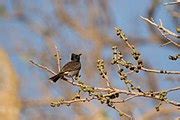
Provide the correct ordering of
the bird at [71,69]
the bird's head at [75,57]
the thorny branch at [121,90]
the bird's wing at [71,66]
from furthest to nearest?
the bird's head at [75,57], the bird's wing at [71,66], the bird at [71,69], the thorny branch at [121,90]

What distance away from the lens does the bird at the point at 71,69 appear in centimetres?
382

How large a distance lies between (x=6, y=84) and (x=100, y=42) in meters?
4.56

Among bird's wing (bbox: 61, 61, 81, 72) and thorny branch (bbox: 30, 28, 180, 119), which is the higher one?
bird's wing (bbox: 61, 61, 81, 72)

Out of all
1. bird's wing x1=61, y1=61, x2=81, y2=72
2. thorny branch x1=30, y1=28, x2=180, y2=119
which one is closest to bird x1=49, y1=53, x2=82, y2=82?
bird's wing x1=61, y1=61, x2=81, y2=72

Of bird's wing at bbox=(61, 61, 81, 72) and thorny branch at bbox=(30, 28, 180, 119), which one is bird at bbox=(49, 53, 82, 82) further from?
thorny branch at bbox=(30, 28, 180, 119)

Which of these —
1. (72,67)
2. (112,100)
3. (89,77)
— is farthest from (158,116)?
(112,100)

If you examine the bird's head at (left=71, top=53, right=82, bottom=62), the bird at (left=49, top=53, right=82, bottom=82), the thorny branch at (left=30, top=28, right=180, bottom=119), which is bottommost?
the thorny branch at (left=30, top=28, right=180, bottom=119)

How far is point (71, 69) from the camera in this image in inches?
169

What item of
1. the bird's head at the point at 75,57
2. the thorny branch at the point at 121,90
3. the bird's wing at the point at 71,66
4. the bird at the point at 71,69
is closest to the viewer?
the thorny branch at the point at 121,90

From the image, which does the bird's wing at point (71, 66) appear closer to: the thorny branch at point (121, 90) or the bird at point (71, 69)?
the bird at point (71, 69)

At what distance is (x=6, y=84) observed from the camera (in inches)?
501

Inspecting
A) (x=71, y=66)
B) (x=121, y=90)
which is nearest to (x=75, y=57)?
(x=71, y=66)

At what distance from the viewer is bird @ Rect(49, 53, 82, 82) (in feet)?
12.5

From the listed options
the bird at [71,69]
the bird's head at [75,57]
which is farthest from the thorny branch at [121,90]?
the bird's head at [75,57]
